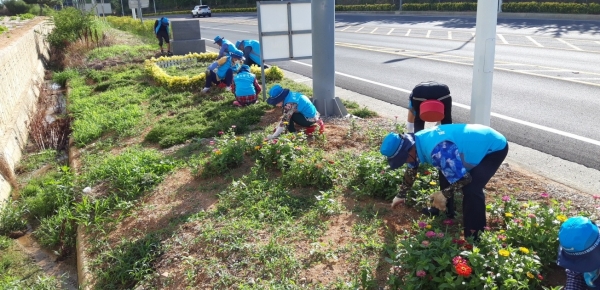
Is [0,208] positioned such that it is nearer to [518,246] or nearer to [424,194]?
[424,194]

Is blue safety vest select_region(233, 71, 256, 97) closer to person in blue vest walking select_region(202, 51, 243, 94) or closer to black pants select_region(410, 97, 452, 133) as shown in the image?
person in blue vest walking select_region(202, 51, 243, 94)

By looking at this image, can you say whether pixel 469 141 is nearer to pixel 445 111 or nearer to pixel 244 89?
pixel 445 111

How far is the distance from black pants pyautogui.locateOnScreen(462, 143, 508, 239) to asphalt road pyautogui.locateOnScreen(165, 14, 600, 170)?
2.59m

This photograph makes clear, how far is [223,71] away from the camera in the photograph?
30.7 feet

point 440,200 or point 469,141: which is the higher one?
point 469,141

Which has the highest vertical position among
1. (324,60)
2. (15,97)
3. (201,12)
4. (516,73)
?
(201,12)

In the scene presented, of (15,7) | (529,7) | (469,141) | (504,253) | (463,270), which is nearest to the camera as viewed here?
(463,270)

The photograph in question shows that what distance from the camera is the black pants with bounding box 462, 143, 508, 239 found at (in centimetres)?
340

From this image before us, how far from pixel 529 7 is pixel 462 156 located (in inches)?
1011

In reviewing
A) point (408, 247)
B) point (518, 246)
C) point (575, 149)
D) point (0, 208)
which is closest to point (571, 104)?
point (575, 149)

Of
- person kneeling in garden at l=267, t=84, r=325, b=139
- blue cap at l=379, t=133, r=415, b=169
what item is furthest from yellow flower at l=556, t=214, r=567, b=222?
person kneeling in garden at l=267, t=84, r=325, b=139

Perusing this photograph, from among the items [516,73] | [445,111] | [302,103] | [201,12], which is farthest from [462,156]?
[201,12]

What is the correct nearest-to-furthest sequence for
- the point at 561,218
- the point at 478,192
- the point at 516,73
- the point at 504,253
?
the point at 504,253 → the point at 561,218 → the point at 478,192 → the point at 516,73

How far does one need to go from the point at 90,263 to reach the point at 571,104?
7.49 metres
